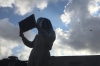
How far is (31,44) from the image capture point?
598 cm

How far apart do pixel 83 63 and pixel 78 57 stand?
3.40ft

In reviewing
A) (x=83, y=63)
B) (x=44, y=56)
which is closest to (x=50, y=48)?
(x=44, y=56)

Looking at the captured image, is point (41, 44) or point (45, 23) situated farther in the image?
point (45, 23)

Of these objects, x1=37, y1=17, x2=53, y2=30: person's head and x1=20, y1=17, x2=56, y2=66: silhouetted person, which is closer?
x1=20, y1=17, x2=56, y2=66: silhouetted person

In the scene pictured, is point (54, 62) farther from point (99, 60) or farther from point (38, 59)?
point (38, 59)

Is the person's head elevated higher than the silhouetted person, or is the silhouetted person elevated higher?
the person's head

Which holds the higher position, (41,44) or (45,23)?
(45,23)

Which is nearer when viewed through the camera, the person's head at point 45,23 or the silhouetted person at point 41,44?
the silhouetted person at point 41,44

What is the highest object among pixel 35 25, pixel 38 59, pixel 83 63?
pixel 83 63

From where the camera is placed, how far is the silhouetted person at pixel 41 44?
5402 millimetres

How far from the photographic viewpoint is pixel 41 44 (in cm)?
563

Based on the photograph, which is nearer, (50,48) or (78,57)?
(50,48)

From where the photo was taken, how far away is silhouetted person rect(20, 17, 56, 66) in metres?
5.40

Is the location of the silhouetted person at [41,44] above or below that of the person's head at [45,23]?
below
